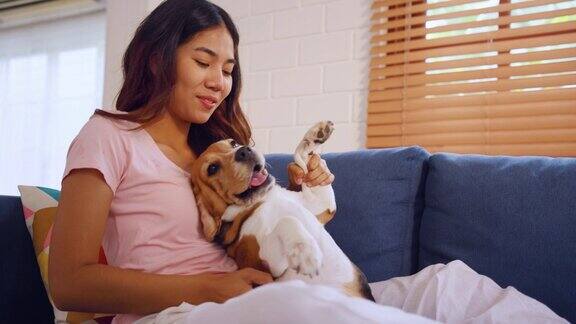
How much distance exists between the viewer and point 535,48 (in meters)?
2.07

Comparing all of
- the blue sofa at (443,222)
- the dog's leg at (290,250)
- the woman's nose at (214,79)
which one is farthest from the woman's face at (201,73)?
the blue sofa at (443,222)

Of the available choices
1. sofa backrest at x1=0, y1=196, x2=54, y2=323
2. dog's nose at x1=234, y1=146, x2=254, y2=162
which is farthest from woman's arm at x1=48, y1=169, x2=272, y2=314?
sofa backrest at x1=0, y1=196, x2=54, y2=323

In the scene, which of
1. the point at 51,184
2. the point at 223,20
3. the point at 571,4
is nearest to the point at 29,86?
the point at 51,184

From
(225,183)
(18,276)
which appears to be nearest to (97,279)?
(225,183)

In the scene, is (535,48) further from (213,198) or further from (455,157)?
(213,198)

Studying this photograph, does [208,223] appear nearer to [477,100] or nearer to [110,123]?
[110,123]

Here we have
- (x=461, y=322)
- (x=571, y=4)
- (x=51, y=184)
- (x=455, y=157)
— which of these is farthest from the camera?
(x=51, y=184)

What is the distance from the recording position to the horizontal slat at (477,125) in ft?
6.37

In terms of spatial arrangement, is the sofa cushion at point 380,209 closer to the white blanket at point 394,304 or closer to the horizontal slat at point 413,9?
the white blanket at point 394,304

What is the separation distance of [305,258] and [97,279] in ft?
1.11

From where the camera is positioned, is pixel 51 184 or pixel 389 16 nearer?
pixel 389 16

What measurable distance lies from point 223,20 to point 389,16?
1234 mm

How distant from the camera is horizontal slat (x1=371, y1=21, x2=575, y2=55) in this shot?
1978 millimetres

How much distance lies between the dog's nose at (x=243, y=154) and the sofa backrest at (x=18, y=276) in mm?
683
